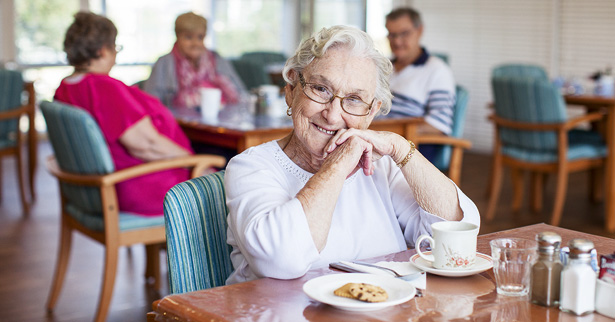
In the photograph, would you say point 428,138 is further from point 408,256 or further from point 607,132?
point 408,256

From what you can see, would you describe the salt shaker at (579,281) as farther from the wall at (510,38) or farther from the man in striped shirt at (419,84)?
the wall at (510,38)

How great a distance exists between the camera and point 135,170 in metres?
2.71

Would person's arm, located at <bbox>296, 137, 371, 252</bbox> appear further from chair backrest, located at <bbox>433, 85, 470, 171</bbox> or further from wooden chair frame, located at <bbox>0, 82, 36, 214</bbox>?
wooden chair frame, located at <bbox>0, 82, 36, 214</bbox>

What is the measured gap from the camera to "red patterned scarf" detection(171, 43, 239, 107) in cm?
403

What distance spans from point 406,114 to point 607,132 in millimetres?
1373

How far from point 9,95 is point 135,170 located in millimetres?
2129

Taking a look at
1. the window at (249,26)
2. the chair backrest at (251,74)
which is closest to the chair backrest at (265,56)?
the chair backrest at (251,74)

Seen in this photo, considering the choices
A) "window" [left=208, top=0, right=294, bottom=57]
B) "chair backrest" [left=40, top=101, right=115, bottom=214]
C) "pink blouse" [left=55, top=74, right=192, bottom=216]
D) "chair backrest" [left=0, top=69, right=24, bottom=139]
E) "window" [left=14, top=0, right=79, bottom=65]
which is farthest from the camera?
"window" [left=208, top=0, right=294, bottom=57]

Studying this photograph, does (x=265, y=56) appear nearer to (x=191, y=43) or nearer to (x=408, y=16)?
(x=191, y=43)

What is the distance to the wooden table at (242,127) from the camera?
3.04 m

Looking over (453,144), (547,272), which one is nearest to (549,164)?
(453,144)

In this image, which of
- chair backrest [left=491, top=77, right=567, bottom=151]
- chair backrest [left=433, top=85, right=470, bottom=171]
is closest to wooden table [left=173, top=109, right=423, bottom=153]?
chair backrest [left=433, top=85, right=470, bottom=171]

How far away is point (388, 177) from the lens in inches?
67.7

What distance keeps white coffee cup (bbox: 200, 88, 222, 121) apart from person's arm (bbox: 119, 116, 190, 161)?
49 centimetres
